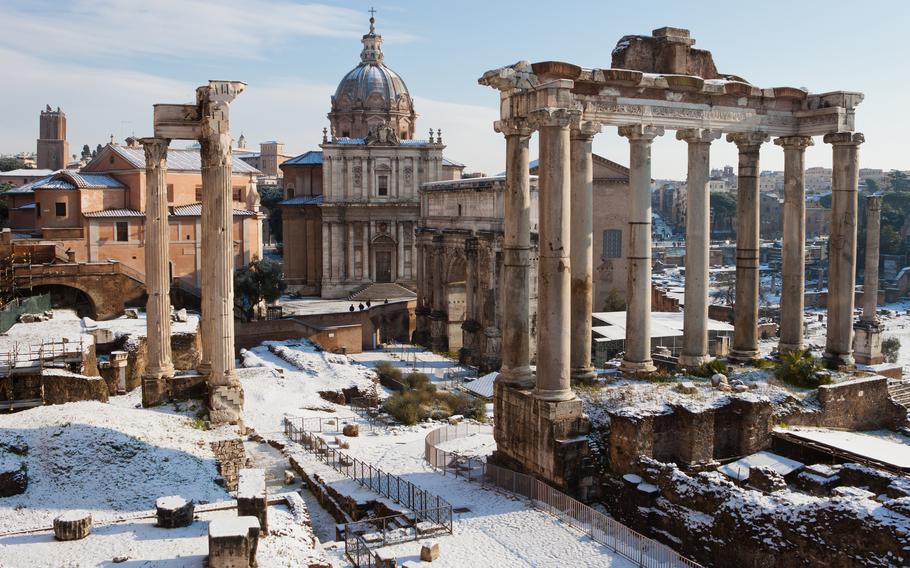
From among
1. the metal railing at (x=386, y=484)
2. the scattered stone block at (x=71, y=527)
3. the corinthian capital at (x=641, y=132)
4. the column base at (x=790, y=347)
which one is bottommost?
the metal railing at (x=386, y=484)

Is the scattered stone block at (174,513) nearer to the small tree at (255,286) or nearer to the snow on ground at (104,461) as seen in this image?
the snow on ground at (104,461)

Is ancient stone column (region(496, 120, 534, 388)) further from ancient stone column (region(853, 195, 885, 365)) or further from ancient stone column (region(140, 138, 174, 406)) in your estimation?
ancient stone column (region(853, 195, 885, 365))

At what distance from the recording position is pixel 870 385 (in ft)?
66.3

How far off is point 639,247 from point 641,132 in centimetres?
255

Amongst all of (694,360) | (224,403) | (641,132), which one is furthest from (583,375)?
(224,403)

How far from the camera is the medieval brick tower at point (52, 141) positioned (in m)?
99.8

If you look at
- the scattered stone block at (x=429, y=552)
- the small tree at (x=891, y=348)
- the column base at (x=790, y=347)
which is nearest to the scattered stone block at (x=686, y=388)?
the column base at (x=790, y=347)

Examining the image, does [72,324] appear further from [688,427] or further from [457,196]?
[688,427]

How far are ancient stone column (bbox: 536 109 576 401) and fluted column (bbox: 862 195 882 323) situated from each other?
65.5ft

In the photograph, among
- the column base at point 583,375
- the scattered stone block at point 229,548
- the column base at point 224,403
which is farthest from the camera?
the column base at point 224,403

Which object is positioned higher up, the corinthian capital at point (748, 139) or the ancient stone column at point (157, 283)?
the corinthian capital at point (748, 139)

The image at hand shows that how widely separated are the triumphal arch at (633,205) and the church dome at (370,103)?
137ft

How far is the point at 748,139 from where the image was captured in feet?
69.4

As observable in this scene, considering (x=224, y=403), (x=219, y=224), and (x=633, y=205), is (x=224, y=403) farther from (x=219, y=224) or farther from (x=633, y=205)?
(x=633, y=205)
